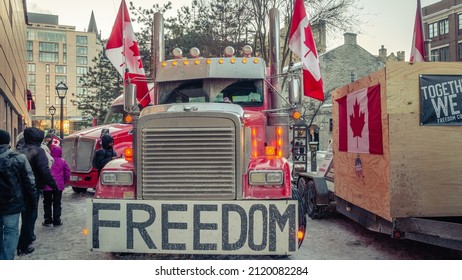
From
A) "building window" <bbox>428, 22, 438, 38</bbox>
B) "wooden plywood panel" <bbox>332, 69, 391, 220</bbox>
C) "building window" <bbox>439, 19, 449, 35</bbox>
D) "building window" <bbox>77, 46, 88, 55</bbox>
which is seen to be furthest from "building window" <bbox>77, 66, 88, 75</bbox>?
"building window" <bbox>428, 22, 438, 38</bbox>

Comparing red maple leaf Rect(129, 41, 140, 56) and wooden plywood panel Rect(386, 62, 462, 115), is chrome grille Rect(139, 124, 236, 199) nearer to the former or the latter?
wooden plywood panel Rect(386, 62, 462, 115)

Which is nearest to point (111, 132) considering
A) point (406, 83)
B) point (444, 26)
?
point (406, 83)

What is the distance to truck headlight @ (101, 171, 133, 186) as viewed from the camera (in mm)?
4883

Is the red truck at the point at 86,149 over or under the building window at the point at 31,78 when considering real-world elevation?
under

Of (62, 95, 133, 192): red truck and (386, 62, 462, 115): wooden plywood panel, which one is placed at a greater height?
(386, 62, 462, 115): wooden plywood panel

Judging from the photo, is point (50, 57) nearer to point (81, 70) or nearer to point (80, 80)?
point (80, 80)

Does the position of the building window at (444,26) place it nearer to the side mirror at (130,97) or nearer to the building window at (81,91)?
the building window at (81,91)

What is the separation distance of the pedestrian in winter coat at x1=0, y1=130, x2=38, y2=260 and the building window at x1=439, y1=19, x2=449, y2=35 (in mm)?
46943

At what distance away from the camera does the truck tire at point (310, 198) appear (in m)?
7.92

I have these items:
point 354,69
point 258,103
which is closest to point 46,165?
point 258,103

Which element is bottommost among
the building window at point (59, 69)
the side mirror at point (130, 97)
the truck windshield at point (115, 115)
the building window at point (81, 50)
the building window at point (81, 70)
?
the side mirror at point (130, 97)

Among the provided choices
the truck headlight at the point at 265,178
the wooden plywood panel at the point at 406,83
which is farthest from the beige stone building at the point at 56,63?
the wooden plywood panel at the point at 406,83

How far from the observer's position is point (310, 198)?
8133 mm

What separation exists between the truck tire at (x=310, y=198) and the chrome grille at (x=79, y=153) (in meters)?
5.17
